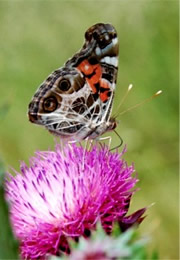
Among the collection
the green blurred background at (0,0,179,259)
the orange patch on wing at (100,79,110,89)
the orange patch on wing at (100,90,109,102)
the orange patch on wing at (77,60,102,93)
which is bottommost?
the orange patch on wing at (100,90,109,102)

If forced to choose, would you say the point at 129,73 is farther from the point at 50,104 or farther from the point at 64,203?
the point at 64,203

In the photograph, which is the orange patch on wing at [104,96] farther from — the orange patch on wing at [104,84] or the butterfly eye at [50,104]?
the butterfly eye at [50,104]

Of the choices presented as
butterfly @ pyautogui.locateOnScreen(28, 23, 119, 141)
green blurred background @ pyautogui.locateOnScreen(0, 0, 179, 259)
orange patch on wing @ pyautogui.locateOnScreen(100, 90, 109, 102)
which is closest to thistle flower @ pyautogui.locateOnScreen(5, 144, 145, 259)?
butterfly @ pyautogui.locateOnScreen(28, 23, 119, 141)

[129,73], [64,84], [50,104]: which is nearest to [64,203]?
[50,104]

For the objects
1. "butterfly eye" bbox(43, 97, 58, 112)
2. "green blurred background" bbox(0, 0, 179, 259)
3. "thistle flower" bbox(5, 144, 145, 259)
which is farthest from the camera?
"green blurred background" bbox(0, 0, 179, 259)

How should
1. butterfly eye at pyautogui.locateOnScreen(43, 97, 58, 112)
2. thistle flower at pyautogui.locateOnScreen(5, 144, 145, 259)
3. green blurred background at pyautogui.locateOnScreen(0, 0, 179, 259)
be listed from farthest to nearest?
1. green blurred background at pyautogui.locateOnScreen(0, 0, 179, 259)
2. butterfly eye at pyautogui.locateOnScreen(43, 97, 58, 112)
3. thistle flower at pyautogui.locateOnScreen(5, 144, 145, 259)

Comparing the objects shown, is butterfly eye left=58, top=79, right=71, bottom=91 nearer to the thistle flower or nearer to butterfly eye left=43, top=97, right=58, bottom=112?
butterfly eye left=43, top=97, right=58, bottom=112

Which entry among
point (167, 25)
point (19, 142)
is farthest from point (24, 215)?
point (167, 25)

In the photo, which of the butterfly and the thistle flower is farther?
the butterfly

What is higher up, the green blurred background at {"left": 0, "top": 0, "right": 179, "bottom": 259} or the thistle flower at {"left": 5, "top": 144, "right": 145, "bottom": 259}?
the green blurred background at {"left": 0, "top": 0, "right": 179, "bottom": 259}
